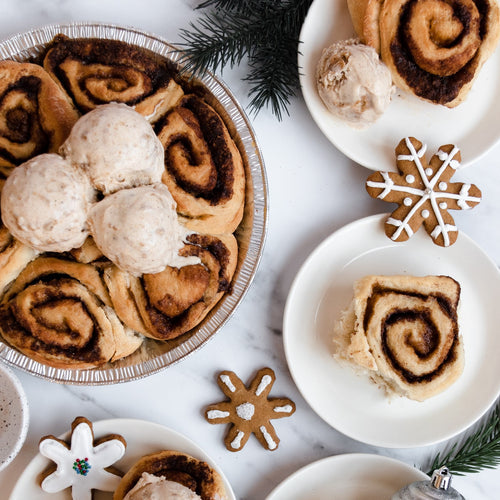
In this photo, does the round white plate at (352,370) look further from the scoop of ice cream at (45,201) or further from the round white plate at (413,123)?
the scoop of ice cream at (45,201)

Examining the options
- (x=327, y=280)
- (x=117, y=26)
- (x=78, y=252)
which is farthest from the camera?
(x=327, y=280)

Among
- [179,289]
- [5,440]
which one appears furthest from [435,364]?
[5,440]

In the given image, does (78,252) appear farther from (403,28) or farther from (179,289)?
(403,28)

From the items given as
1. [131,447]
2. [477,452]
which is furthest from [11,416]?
[477,452]

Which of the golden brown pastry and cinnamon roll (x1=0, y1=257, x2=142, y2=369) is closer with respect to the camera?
cinnamon roll (x1=0, y1=257, x2=142, y2=369)

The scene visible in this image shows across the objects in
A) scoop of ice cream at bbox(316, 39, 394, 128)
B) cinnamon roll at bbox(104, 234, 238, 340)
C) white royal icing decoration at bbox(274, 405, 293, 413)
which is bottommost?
white royal icing decoration at bbox(274, 405, 293, 413)

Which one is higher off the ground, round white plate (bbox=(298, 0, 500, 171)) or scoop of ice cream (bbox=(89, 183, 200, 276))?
round white plate (bbox=(298, 0, 500, 171))

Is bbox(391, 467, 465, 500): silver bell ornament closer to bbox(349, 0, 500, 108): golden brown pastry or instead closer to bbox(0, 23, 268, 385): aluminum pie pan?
bbox(0, 23, 268, 385): aluminum pie pan

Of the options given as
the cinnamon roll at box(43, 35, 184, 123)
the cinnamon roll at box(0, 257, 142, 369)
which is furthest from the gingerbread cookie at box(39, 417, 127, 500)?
the cinnamon roll at box(43, 35, 184, 123)
